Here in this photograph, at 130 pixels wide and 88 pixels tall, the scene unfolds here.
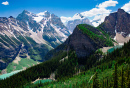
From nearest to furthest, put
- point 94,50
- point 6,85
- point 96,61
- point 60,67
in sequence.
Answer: point 6,85 → point 96,61 → point 60,67 → point 94,50

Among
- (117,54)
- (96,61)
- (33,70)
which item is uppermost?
(117,54)

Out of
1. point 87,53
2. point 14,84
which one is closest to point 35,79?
point 14,84

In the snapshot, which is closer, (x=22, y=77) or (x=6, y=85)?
(x=6, y=85)

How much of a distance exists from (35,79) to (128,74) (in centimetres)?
16224

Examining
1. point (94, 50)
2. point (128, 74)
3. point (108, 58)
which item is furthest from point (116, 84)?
point (94, 50)

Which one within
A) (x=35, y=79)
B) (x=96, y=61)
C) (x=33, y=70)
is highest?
(x=96, y=61)

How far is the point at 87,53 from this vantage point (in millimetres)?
197750

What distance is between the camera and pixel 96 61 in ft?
554

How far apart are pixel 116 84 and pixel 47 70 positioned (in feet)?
529

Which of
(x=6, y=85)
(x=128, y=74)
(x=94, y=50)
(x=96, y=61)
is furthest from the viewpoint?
(x=94, y=50)

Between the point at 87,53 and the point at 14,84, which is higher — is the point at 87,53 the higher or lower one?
the higher one

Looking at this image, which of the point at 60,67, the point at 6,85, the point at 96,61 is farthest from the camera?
the point at 60,67

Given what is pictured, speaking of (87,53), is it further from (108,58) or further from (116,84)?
(116,84)

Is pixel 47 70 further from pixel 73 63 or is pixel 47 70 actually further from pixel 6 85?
pixel 6 85
